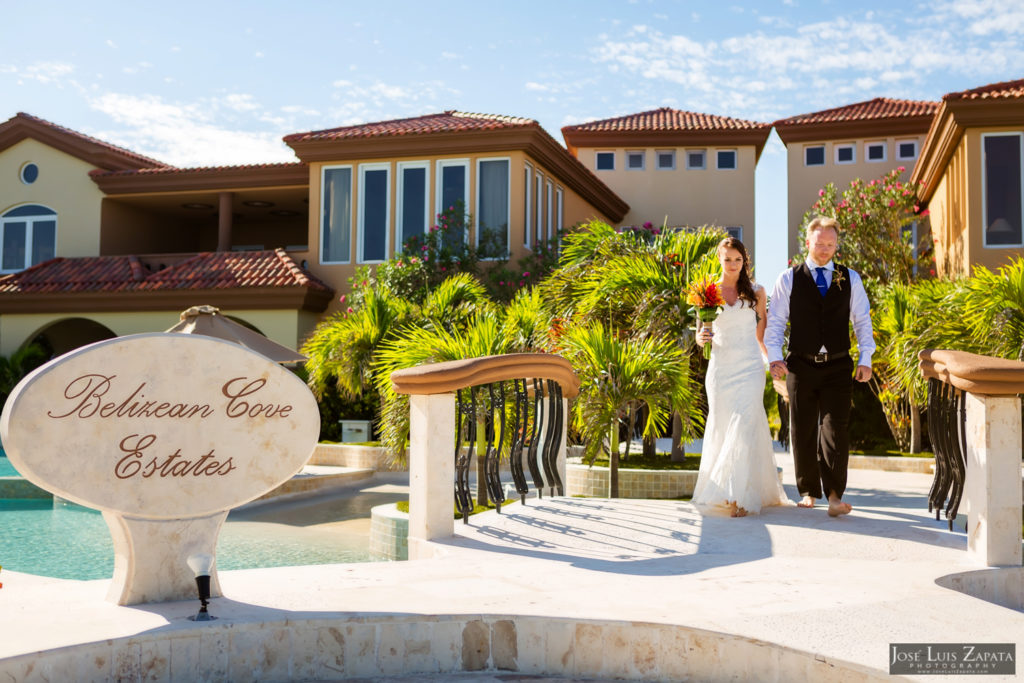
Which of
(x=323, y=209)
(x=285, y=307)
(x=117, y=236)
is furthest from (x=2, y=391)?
(x=323, y=209)

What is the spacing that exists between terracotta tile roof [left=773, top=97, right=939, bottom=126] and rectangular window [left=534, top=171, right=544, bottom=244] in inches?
388

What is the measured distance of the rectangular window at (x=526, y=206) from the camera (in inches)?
722

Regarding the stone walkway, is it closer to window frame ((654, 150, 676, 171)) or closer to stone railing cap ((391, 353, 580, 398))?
stone railing cap ((391, 353, 580, 398))

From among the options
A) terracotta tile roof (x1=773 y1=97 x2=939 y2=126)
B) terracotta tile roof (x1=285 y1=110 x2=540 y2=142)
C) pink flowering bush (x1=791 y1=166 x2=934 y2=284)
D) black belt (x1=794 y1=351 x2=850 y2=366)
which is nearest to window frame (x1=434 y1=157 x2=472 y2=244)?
A: terracotta tile roof (x1=285 y1=110 x2=540 y2=142)

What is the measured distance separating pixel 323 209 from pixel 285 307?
235cm

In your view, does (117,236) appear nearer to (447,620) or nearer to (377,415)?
(377,415)

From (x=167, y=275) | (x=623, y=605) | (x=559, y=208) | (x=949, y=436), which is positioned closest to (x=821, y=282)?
(x=949, y=436)

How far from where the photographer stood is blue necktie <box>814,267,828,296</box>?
619cm

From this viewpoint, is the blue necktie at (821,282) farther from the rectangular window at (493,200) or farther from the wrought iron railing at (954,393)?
the rectangular window at (493,200)

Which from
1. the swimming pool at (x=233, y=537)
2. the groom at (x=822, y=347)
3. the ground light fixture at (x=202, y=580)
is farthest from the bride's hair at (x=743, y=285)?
the ground light fixture at (x=202, y=580)

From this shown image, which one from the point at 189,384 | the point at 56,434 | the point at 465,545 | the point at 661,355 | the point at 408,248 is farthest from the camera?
the point at 408,248

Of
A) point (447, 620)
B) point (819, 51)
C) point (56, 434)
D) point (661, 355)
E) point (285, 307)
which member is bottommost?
point (447, 620)

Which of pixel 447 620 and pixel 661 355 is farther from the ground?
pixel 661 355

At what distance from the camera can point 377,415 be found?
1552cm
